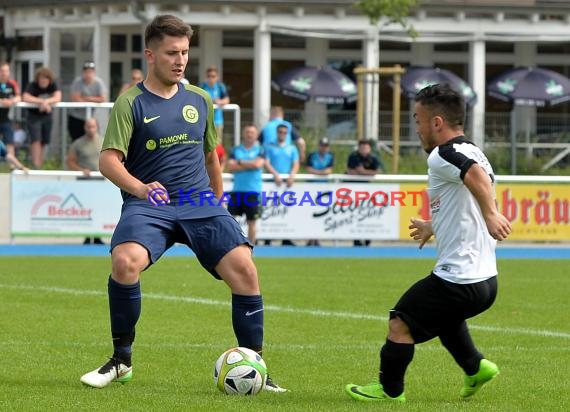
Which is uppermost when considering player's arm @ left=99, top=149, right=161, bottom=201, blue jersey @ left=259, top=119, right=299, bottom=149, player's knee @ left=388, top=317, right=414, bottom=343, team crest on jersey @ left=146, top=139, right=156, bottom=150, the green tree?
the green tree

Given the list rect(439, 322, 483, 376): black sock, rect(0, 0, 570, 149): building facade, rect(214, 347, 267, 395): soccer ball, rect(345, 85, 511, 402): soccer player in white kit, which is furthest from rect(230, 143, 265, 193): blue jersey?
rect(345, 85, 511, 402): soccer player in white kit

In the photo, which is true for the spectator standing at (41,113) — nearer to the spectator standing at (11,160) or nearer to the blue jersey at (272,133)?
the spectator standing at (11,160)

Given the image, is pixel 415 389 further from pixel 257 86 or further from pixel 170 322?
pixel 257 86

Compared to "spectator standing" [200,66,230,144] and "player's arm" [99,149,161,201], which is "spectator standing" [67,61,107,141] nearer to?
"spectator standing" [200,66,230,144]

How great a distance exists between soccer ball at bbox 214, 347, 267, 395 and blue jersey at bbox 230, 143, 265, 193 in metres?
14.2

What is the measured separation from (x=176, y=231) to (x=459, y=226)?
5.72ft

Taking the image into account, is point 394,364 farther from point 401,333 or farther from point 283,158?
point 283,158

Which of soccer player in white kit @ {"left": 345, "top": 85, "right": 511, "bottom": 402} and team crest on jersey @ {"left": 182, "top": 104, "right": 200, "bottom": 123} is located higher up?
team crest on jersey @ {"left": 182, "top": 104, "right": 200, "bottom": 123}

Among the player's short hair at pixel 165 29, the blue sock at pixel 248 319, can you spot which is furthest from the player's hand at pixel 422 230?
the player's short hair at pixel 165 29

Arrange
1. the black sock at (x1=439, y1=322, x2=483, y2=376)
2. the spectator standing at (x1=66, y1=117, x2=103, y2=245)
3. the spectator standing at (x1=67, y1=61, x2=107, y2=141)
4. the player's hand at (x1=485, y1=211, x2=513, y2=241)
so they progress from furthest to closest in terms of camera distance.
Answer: the spectator standing at (x1=67, y1=61, x2=107, y2=141) < the spectator standing at (x1=66, y1=117, x2=103, y2=245) < the black sock at (x1=439, y1=322, x2=483, y2=376) < the player's hand at (x1=485, y1=211, x2=513, y2=241)

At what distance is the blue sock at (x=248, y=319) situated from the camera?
8.25 meters

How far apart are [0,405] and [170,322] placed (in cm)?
458

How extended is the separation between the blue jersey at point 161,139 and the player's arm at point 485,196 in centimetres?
173

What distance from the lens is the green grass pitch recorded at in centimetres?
779
